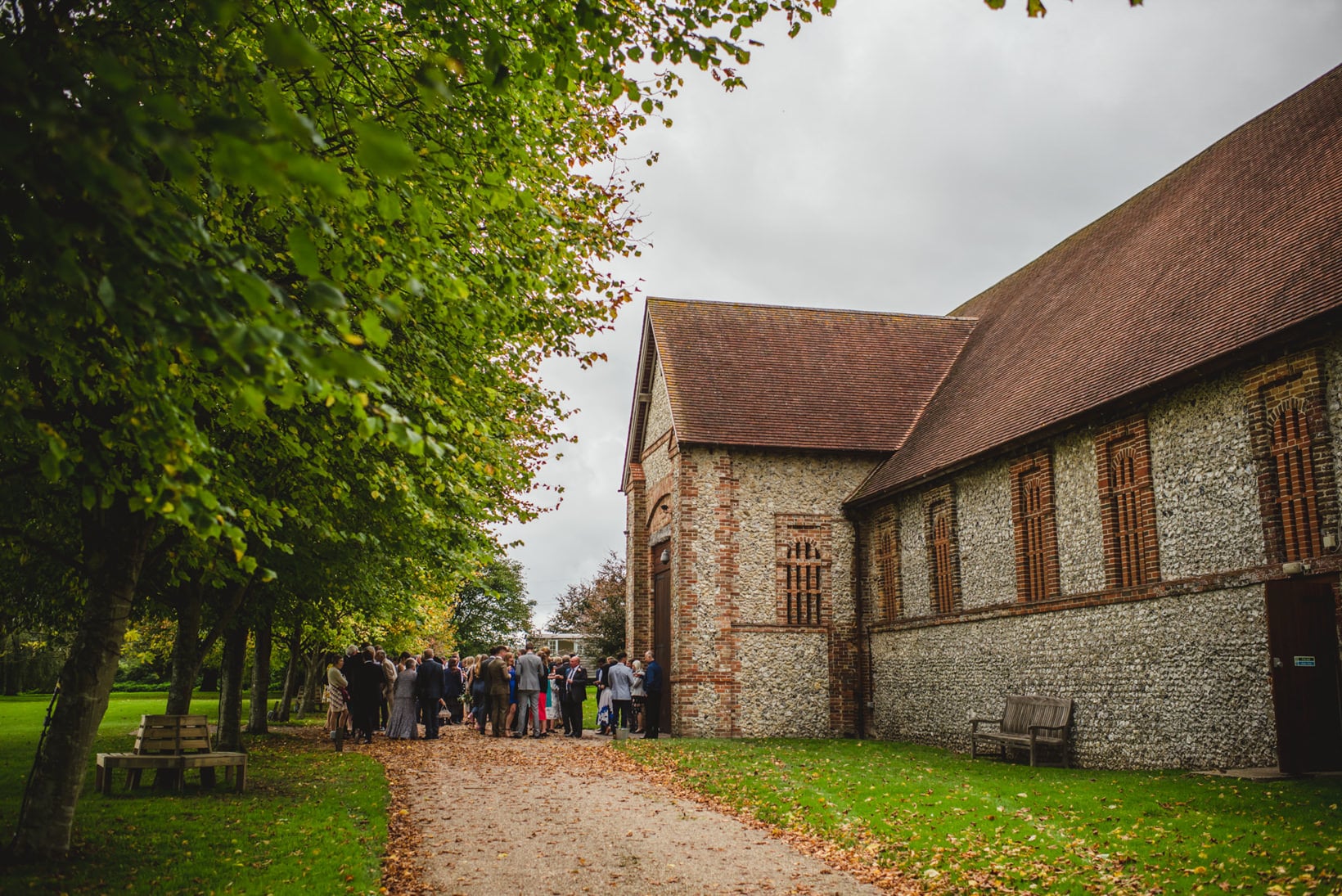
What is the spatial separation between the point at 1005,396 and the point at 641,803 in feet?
36.5

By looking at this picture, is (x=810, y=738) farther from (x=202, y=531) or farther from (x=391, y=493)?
(x=202, y=531)

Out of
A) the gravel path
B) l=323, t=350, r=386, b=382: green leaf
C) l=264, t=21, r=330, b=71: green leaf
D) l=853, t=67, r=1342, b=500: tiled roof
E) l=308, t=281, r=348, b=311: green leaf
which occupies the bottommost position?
the gravel path

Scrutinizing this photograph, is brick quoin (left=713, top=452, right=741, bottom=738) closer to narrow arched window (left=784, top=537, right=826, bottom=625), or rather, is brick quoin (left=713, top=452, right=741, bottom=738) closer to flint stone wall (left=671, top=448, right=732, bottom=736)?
flint stone wall (left=671, top=448, right=732, bottom=736)

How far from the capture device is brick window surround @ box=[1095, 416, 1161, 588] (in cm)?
1445

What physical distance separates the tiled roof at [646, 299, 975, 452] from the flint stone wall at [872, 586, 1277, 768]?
20.2ft

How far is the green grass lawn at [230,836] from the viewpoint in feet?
24.8

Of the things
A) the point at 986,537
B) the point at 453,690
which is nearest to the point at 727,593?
the point at 986,537

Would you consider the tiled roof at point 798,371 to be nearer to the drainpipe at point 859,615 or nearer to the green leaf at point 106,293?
the drainpipe at point 859,615

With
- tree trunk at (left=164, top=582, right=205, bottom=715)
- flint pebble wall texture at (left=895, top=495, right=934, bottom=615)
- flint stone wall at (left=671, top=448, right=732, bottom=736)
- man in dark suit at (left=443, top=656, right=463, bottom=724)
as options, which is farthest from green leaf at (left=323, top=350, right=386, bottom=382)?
man in dark suit at (left=443, top=656, right=463, bottom=724)

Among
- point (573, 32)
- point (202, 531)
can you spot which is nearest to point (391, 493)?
point (573, 32)

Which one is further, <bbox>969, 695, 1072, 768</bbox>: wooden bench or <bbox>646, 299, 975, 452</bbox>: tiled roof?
<bbox>646, 299, 975, 452</bbox>: tiled roof

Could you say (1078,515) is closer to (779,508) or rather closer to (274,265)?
(779,508)

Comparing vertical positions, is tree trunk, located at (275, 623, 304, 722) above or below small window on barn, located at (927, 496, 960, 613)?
below

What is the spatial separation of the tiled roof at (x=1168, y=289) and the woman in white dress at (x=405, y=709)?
10594 millimetres
